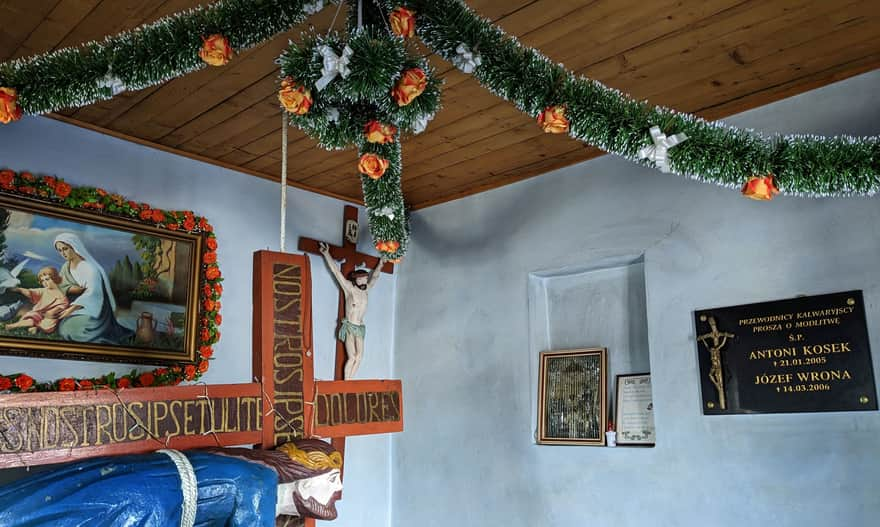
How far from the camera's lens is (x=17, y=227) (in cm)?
272

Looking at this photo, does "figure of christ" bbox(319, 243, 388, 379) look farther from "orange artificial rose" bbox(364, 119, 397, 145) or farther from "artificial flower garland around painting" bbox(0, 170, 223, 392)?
"orange artificial rose" bbox(364, 119, 397, 145)

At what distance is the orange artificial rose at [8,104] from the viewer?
63.8 inches

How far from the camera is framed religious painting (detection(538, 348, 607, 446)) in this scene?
316cm

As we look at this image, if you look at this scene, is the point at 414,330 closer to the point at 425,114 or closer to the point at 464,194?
the point at 464,194

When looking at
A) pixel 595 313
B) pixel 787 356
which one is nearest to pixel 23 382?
pixel 595 313

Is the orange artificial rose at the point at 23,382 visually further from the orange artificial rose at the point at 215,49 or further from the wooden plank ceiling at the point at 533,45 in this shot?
the orange artificial rose at the point at 215,49

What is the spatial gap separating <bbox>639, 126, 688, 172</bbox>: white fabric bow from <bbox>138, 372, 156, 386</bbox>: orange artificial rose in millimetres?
2234

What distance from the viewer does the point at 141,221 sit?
3061 mm

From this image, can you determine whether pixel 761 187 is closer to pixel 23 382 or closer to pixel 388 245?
pixel 388 245

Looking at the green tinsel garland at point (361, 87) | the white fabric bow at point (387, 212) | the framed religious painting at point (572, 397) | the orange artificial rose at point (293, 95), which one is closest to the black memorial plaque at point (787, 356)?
the framed religious painting at point (572, 397)

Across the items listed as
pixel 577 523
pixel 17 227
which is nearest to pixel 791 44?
pixel 577 523

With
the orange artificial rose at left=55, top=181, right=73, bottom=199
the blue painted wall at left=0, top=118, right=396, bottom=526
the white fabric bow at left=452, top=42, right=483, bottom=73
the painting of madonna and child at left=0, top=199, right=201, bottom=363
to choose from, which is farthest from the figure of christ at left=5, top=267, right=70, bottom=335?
the white fabric bow at left=452, top=42, right=483, bottom=73

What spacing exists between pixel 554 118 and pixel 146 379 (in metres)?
2.15

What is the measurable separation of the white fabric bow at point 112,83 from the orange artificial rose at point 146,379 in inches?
62.7
